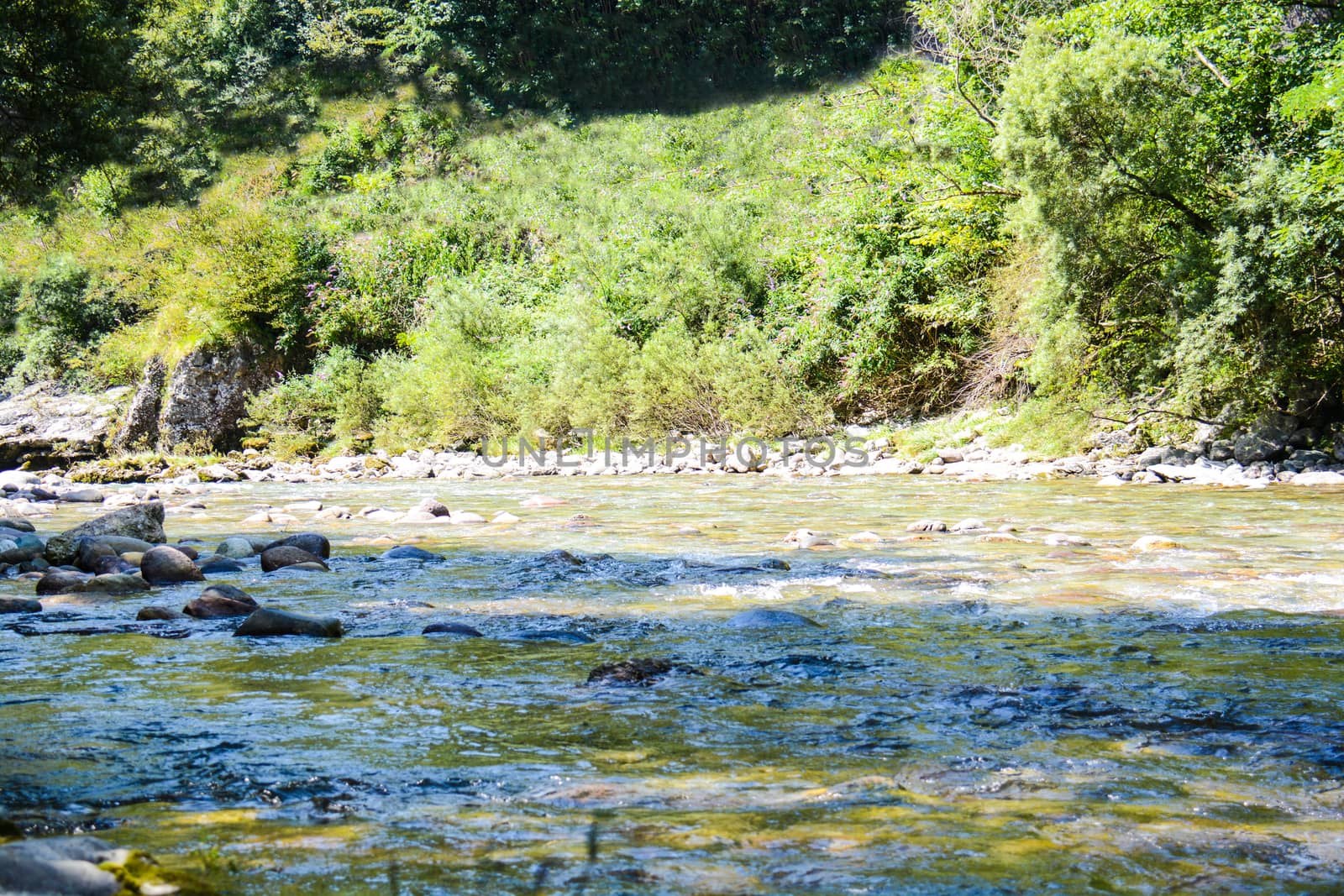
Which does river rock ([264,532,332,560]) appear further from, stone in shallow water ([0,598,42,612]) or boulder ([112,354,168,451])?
boulder ([112,354,168,451])

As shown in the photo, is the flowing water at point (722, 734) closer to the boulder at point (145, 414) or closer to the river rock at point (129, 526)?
the river rock at point (129, 526)

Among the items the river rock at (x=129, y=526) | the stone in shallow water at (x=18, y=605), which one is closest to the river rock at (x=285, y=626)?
the stone in shallow water at (x=18, y=605)

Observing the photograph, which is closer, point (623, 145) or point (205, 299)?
point (205, 299)

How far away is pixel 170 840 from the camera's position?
6.33 ft

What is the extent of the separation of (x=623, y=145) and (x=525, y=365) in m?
15.7

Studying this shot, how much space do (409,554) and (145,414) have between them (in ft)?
58.7

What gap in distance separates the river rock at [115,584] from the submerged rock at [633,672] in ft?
10.5

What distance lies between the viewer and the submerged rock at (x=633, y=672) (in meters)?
3.30

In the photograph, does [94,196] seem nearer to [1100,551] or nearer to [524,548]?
[524,548]

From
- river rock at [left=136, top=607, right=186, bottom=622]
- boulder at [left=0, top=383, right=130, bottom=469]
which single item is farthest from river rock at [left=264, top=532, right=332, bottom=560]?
boulder at [left=0, top=383, right=130, bottom=469]

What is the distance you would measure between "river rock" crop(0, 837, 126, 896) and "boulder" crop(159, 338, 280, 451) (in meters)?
21.8

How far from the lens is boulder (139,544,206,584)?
573 cm

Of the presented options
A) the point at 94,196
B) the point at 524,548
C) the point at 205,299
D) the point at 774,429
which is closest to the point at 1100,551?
the point at 524,548

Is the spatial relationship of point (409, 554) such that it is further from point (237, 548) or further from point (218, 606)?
point (218, 606)
